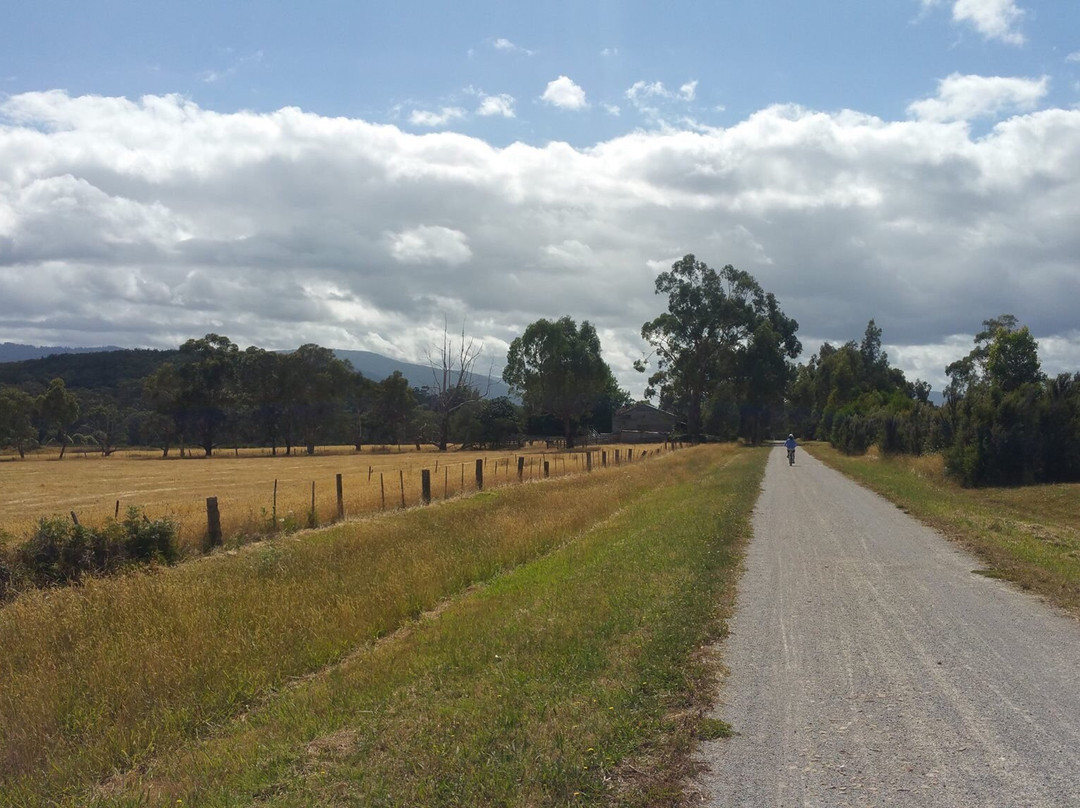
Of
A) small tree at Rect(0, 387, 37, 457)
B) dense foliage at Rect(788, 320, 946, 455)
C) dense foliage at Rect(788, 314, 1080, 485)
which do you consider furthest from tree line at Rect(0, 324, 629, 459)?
dense foliage at Rect(788, 314, 1080, 485)

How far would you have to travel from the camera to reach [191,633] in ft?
33.4

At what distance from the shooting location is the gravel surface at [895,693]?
15.8 ft

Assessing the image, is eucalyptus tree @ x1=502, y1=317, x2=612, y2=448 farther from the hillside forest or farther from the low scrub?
the low scrub

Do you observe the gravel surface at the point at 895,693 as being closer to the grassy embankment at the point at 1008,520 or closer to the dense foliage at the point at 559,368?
the grassy embankment at the point at 1008,520

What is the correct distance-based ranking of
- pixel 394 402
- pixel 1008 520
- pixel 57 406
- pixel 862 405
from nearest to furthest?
pixel 1008 520, pixel 862 405, pixel 57 406, pixel 394 402

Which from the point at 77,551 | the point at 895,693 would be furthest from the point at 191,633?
the point at 895,693

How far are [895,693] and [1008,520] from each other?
15229mm

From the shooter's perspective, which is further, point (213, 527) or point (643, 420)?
point (643, 420)

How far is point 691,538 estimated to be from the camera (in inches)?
593

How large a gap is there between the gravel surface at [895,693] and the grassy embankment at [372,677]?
502 mm

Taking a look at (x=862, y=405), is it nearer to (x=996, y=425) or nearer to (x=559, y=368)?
(x=559, y=368)

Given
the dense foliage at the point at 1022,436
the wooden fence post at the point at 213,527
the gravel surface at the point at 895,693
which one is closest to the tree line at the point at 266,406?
the dense foliage at the point at 1022,436

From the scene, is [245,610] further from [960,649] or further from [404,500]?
[404,500]

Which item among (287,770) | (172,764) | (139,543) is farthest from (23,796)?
(139,543)
